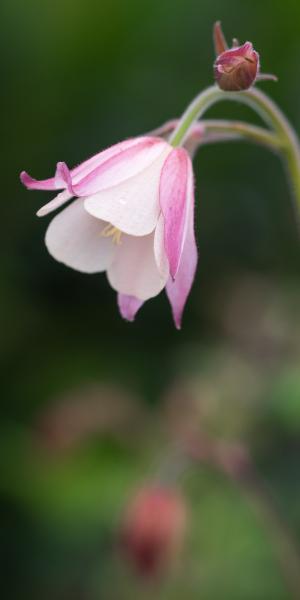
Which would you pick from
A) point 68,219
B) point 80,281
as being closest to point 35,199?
point 80,281

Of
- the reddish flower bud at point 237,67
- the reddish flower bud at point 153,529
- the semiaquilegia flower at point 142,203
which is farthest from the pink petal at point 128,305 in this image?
the reddish flower bud at point 153,529

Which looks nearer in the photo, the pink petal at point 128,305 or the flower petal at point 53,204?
the flower petal at point 53,204

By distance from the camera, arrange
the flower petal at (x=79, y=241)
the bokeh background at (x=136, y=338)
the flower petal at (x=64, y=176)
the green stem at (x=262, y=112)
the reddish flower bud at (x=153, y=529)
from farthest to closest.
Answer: the bokeh background at (x=136, y=338) → the reddish flower bud at (x=153, y=529) → the flower petal at (x=79, y=241) → the green stem at (x=262, y=112) → the flower petal at (x=64, y=176)

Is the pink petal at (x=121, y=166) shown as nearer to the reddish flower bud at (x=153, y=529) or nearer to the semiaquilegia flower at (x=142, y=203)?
the semiaquilegia flower at (x=142, y=203)

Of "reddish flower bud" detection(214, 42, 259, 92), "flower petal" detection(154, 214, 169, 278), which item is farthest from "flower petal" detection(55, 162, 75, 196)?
"reddish flower bud" detection(214, 42, 259, 92)

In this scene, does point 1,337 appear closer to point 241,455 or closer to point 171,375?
point 171,375

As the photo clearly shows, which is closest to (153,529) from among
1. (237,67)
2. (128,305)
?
(128,305)

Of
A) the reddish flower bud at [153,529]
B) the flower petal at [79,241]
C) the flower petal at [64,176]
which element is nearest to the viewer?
the flower petal at [64,176]

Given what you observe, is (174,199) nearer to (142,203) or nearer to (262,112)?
(142,203)
